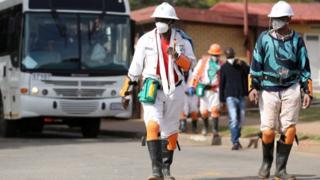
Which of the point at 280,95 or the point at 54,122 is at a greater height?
the point at 280,95

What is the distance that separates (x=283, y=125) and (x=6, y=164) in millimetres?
4433

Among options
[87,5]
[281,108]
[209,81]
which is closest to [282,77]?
[281,108]

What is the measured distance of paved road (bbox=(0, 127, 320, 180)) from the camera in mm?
9914

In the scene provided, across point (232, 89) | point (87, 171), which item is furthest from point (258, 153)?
point (87, 171)

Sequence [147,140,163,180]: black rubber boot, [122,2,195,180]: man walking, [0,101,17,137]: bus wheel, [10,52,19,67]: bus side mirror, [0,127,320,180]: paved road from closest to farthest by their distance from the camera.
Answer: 1. [147,140,163,180]: black rubber boot
2. [122,2,195,180]: man walking
3. [0,127,320,180]: paved road
4. [10,52,19,67]: bus side mirror
5. [0,101,17,137]: bus wheel

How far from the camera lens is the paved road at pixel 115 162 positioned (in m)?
9.91

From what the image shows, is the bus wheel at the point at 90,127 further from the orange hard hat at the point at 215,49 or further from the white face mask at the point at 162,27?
the white face mask at the point at 162,27

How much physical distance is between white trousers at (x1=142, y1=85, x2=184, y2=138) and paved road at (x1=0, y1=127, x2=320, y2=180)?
949 millimetres

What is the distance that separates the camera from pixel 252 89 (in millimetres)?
9086

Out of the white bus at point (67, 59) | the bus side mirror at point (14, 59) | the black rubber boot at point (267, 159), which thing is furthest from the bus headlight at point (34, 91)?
the black rubber boot at point (267, 159)

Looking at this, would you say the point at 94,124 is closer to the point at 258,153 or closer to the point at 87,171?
the point at 258,153

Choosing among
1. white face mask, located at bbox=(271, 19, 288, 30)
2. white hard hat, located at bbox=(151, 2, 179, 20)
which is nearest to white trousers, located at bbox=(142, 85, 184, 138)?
white hard hat, located at bbox=(151, 2, 179, 20)

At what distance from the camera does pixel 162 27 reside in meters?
8.78

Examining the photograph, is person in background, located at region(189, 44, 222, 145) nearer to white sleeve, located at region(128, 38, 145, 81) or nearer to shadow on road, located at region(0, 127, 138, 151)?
shadow on road, located at region(0, 127, 138, 151)
